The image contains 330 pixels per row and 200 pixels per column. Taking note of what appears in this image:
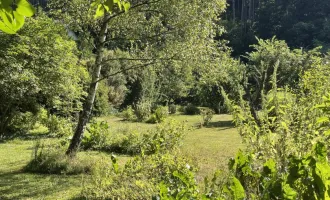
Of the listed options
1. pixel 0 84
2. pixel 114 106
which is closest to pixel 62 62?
pixel 0 84

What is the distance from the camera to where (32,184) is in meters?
6.43

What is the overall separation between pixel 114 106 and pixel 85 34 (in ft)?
54.1

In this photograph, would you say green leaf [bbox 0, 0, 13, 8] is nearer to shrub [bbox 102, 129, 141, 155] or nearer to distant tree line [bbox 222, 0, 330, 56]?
shrub [bbox 102, 129, 141, 155]

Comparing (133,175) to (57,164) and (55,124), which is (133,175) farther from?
(55,124)

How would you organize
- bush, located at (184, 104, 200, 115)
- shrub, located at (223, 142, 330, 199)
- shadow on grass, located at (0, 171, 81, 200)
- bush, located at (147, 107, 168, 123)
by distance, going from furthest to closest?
bush, located at (184, 104, 200, 115)
bush, located at (147, 107, 168, 123)
shadow on grass, located at (0, 171, 81, 200)
shrub, located at (223, 142, 330, 199)

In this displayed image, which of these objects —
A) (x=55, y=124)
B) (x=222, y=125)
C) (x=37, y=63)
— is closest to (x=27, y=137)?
(x=55, y=124)

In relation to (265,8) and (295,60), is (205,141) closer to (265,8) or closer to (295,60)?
(295,60)

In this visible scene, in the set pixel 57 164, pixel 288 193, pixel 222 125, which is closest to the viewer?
pixel 288 193

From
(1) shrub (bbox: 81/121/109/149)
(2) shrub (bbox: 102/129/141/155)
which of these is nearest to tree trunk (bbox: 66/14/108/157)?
(2) shrub (bbox: 102/129/141/155)

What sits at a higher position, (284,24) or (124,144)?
(284,24)

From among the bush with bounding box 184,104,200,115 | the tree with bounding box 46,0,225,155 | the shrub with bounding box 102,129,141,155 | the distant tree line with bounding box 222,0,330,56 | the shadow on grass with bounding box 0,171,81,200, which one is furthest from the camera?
the distant tree line with bounding box 222,0,330,56

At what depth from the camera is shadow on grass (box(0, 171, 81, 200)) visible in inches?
227

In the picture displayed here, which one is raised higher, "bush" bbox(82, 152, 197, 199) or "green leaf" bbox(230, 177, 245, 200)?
"green leaf" bbox(230, 177, 245, 200)

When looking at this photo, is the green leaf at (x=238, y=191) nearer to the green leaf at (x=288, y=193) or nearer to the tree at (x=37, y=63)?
the green leaf at (x=288, y=193)
